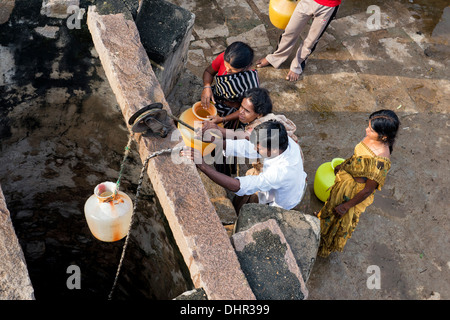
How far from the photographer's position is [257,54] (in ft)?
20.3

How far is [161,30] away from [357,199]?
217cm

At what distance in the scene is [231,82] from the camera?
12.9 ft

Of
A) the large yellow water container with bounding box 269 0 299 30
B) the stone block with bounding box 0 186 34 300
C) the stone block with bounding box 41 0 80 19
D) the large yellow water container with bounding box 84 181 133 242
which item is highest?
the stone block with bounding box 41 0 80 19

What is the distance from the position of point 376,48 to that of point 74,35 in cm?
441

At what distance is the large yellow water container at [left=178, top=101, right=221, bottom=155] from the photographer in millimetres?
3393

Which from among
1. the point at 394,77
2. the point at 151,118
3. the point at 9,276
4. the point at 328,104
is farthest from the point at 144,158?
the point at 394,77

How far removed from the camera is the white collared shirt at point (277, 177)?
10.6 feet

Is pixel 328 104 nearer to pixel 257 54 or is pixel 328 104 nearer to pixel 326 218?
pixel 257 54

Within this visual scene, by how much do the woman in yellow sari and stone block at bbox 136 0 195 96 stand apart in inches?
68.3

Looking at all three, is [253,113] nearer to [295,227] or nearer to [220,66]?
[220,66]

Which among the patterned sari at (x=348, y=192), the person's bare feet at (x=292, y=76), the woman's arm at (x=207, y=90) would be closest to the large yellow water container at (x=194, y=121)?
the woman's arm at (x=207, y=90)

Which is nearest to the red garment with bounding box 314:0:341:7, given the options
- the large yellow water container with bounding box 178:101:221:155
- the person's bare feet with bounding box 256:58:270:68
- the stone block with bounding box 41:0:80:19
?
the person's bare feet with bounding box 256:58:270:68

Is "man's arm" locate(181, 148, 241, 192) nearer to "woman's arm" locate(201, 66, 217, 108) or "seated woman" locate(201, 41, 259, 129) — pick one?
"seated woman" locate(201, 41, 259, 129)

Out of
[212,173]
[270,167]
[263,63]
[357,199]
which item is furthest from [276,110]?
[212,173]
